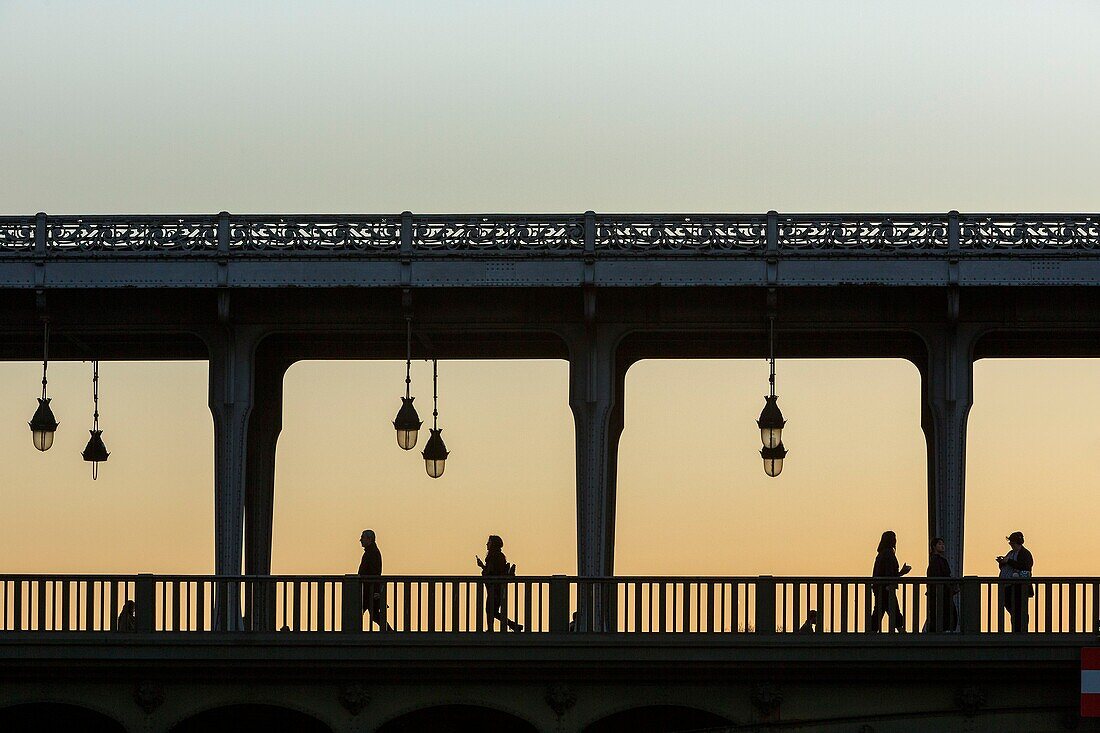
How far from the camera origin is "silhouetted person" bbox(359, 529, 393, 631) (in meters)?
37.9

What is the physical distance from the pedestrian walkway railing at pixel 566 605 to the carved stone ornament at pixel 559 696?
0.82 metres

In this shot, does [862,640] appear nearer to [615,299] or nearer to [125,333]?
[615,299]

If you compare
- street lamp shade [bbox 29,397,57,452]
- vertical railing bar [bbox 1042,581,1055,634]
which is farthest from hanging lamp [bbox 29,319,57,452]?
vertical railing bar [bbox 1042,581,1055,634]

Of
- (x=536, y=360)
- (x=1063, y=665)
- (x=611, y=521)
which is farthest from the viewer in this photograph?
(x=536, y=360)

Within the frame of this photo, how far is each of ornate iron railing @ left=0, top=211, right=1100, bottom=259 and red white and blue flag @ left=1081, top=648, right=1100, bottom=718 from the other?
6.84m

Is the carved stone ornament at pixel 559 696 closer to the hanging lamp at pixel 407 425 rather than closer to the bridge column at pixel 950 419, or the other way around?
the hanging lamp at pixel 407 425

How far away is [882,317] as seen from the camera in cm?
4106

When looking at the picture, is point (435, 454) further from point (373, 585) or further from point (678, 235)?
point (678, 235)

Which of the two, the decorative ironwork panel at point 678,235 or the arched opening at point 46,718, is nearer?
the decorative ironwork panel at point 678,235

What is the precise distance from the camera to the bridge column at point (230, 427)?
40594 mm

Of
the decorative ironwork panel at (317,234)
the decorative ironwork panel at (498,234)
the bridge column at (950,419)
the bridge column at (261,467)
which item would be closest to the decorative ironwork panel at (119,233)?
the decorative ironwork panel at (317,234)

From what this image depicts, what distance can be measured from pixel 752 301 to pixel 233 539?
29.9 feet

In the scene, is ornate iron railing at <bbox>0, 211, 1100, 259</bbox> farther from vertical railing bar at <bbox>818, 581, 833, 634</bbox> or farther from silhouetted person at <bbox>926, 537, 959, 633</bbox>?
vertical railing bar at <bbox>818, 581, 833, 634</bbox>

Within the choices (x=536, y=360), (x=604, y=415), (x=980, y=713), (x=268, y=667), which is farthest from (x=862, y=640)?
(x=536, y=360)
